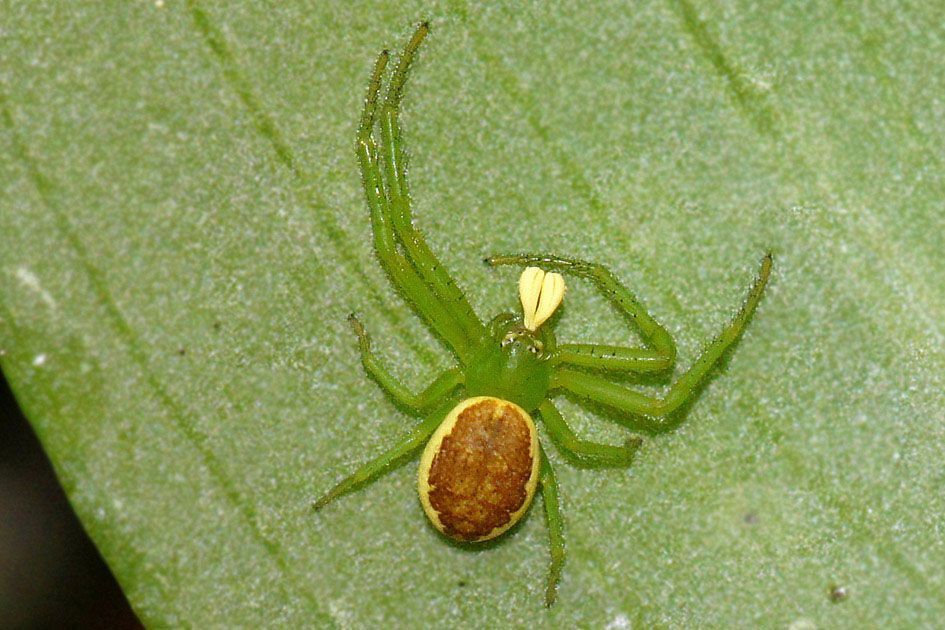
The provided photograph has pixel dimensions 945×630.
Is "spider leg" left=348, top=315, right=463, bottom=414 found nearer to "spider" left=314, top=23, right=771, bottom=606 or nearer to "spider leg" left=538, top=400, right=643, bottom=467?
"spider" left=314, top=23, right=771, bottom=606

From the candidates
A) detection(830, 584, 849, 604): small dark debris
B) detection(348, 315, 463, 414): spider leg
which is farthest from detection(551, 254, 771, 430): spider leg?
detection(830, 584, 849, 604): small dark debris

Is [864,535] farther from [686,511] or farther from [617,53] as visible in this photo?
[617,53]

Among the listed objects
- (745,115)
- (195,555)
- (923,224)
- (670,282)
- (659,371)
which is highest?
(745,115)

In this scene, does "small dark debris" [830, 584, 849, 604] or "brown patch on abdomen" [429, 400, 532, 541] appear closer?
"brown patch on abdomen" [429, 400, 532, 541]

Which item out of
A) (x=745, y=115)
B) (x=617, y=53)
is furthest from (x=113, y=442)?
(x=745, y=115)

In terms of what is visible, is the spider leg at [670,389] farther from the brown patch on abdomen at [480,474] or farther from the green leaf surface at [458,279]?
the brown patch on abdomen at [480,474]

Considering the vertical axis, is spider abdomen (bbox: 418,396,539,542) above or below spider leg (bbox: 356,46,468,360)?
below
